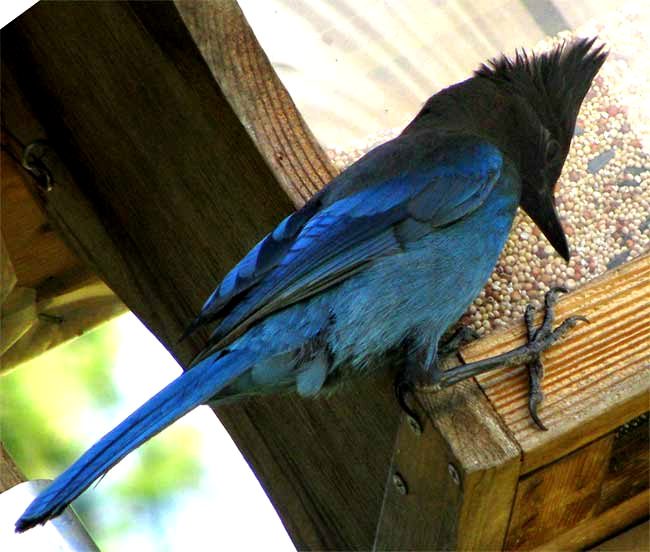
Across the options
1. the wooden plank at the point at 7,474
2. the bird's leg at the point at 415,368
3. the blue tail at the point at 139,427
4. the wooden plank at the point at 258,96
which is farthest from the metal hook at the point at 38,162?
the bird's leg at the point at 415,368

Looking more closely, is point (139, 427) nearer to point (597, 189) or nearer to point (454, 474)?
point (454, 474)

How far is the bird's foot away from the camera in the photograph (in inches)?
104

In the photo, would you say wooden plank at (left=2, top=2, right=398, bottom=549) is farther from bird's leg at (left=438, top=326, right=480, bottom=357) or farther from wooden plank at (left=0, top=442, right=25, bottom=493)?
wooden plank at (left=0, top=442, right=25, bottom=493)

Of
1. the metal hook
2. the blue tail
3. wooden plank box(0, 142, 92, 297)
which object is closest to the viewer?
the blue tail

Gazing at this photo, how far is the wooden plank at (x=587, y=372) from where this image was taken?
8.51 ft

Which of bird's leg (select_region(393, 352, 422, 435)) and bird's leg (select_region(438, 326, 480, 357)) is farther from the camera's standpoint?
bird's leg (select_region(438, 326, 480, 357))

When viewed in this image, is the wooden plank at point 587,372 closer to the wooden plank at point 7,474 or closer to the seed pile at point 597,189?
the seed pile at point 597,189

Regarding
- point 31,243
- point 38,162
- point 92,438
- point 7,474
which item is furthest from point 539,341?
point 92,438

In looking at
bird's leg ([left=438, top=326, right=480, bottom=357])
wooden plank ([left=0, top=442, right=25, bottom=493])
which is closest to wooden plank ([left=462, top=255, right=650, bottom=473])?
bird's leg ([left=438, top=326, right=480, bottom=357])

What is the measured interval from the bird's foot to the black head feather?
81cm

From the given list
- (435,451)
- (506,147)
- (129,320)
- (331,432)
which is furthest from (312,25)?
(129,320)

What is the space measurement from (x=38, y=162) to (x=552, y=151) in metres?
1.44


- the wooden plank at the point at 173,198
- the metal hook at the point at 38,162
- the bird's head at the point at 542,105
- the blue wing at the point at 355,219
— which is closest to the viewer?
the blue wing at the point at 355,219

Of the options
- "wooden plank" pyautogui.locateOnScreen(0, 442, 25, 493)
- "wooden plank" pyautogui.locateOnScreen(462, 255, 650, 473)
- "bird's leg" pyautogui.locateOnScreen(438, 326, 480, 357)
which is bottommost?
"wooden plank" pyautogui.locateOnScreen(462, 255, 650, 473)
